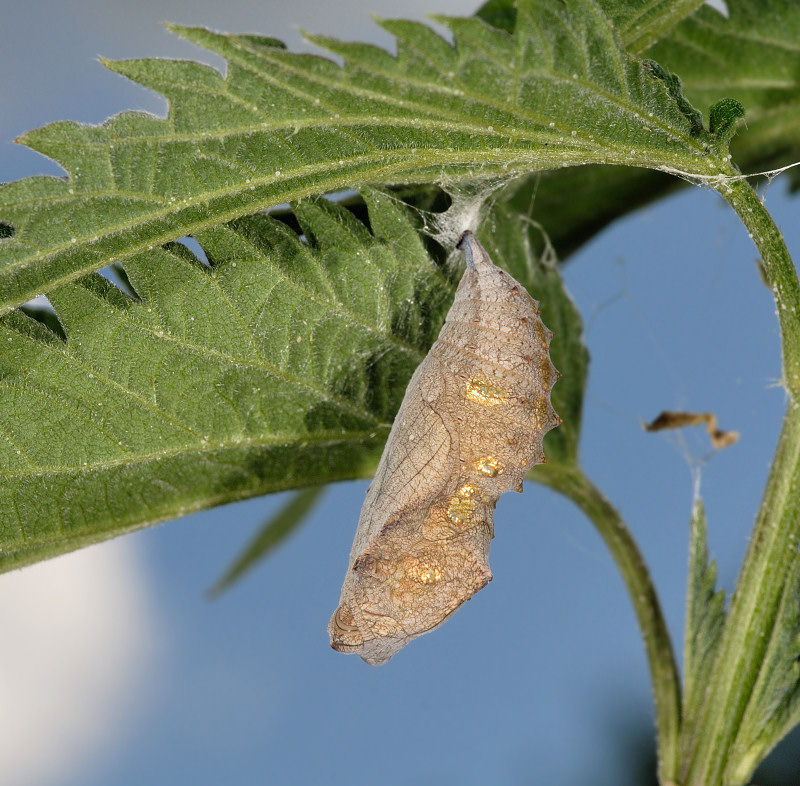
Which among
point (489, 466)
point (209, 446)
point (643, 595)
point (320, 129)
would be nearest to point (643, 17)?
point (320, 129)

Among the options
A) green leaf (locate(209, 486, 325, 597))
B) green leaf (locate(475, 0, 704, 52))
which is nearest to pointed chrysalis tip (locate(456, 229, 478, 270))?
green leaf (locate(475, 0, 704, 52))

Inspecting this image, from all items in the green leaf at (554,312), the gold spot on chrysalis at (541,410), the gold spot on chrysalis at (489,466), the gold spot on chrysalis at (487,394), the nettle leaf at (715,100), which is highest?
the nettle leaf at (715,100)

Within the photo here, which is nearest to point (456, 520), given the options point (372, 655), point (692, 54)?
point (372, 655)

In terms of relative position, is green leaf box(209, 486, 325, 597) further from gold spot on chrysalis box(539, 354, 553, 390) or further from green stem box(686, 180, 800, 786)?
green stem box(686, 180, 800, 786)

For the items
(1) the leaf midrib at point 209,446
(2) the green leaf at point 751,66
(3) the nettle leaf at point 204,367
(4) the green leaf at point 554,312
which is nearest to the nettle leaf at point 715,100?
(2) the green leaf at point 751,66

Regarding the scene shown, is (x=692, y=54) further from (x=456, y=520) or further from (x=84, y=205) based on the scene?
(x=84, y=205)

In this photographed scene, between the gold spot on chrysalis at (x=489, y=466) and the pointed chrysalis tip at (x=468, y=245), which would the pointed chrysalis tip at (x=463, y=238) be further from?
the gold spot on chrysalis at (x=489, y=466)

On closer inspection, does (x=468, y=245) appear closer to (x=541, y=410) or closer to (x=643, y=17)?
(x=541, y=410)
